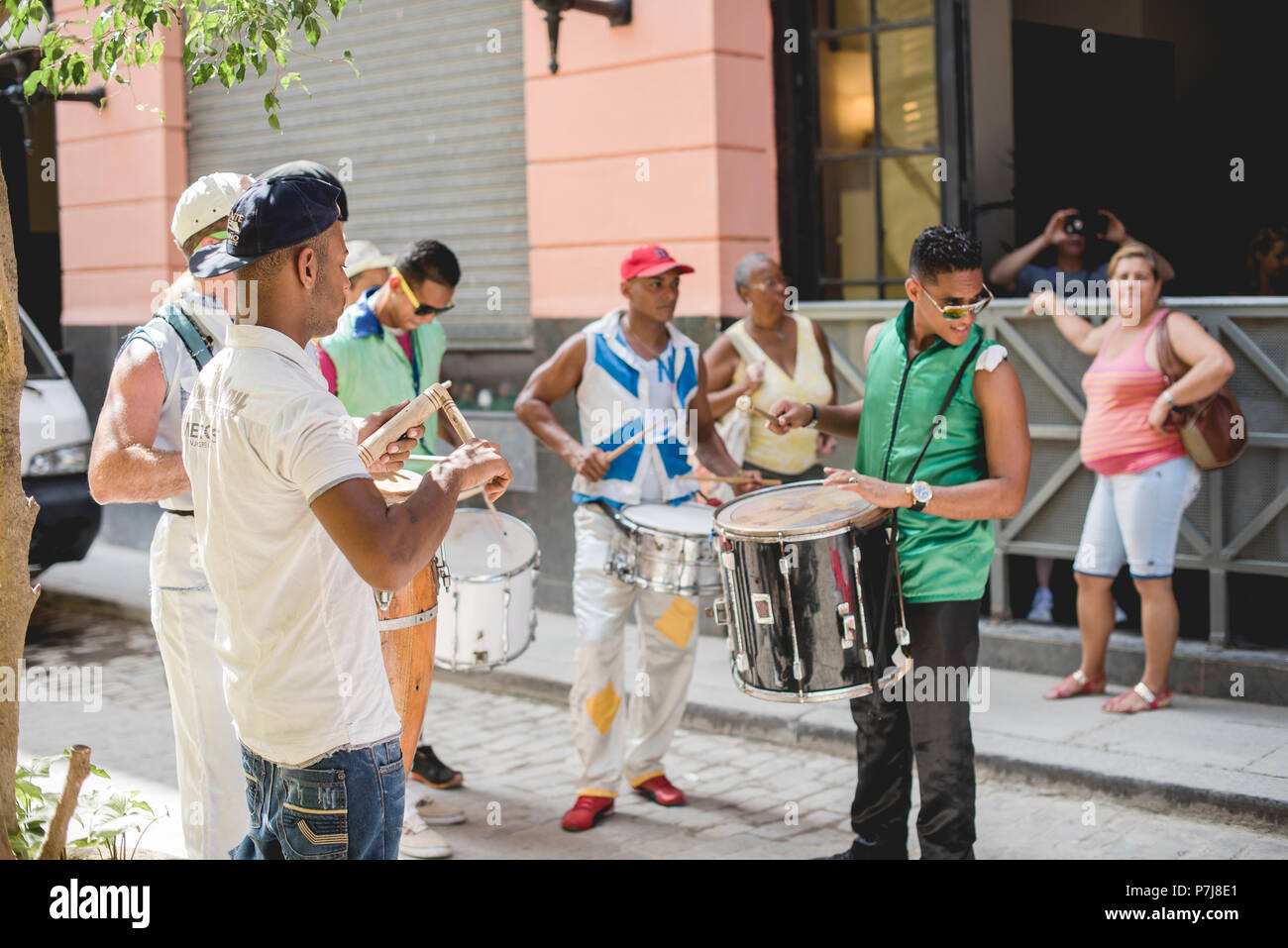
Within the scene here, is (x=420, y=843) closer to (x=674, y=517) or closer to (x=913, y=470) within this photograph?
(x=674, y=517)

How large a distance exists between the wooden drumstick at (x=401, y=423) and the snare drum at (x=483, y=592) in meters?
1.85

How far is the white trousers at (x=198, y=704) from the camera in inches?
156

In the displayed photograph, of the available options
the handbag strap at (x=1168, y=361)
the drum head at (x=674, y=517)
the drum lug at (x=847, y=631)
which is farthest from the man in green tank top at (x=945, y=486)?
the handbag strap at (x=1168, y=361)

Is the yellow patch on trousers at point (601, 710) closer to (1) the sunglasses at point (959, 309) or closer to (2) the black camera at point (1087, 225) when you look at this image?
(1) the sunglasses at point (959, 309)

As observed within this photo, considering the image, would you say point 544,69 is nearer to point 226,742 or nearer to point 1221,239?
point 1221,239

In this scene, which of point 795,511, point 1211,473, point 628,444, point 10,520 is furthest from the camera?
point 1211,473

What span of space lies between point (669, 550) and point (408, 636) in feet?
5.37

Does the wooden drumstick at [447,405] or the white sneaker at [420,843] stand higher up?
the wooden drumstick at [447,405]

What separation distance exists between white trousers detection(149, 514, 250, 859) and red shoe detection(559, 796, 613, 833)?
5.65 ft

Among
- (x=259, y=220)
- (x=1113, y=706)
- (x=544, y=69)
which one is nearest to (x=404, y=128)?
(x=544, y=69)

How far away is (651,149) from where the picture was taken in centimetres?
828

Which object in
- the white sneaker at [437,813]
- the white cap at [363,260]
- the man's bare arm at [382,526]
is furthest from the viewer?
the white cap at [363,260]

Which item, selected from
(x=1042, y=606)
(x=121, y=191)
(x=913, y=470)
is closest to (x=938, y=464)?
(x=913, y=470)

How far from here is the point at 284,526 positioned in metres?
2.74
